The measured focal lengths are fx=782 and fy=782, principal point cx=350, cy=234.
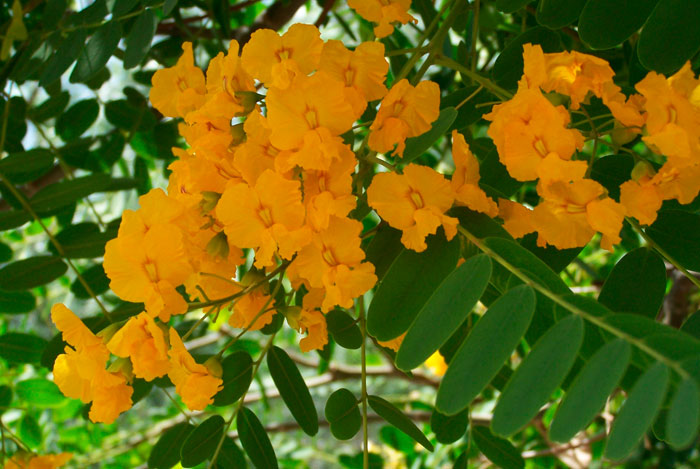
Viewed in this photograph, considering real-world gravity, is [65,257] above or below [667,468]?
above

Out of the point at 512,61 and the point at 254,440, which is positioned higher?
the point at 512,61

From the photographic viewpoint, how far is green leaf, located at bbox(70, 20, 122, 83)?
0.97 meters

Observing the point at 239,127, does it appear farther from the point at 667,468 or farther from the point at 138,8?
the point at 667,468

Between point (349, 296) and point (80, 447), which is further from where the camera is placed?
point (80, 447)

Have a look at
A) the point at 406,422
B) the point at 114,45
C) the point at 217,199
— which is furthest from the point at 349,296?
the point at 114,45

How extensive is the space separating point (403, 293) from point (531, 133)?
16 centimetres

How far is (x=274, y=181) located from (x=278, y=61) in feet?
0.38

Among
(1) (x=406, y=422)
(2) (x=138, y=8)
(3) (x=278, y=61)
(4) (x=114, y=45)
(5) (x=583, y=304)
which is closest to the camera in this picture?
(5) (x=583, y=304)

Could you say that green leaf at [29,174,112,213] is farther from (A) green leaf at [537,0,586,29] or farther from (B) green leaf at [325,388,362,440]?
(A) green leaf at [537,0,586,29]

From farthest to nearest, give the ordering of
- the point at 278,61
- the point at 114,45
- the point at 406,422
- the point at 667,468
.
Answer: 1. the point at 667,468
2. the point at 114,45
3. the point at 406,422
4. the point at 278,61

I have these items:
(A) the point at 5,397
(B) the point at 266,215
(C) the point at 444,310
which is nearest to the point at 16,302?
(A) the point at 5,397

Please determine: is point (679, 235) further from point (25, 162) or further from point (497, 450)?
point (25, 162)

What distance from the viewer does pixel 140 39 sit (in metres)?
0.97

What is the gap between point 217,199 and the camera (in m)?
0.67
